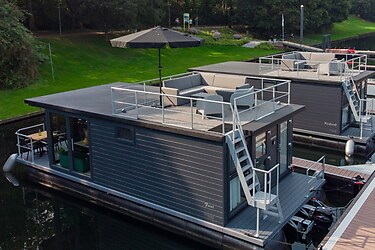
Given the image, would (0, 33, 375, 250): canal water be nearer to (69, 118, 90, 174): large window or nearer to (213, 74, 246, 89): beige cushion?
(69, 118, 90, 174): large window

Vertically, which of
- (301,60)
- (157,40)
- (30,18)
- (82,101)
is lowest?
(82,101)

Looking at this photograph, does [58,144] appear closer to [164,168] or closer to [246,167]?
[164,168]

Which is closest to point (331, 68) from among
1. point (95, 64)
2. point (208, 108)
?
point (208, 108)

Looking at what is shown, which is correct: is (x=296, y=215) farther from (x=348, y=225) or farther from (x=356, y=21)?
(x=356, y=21)

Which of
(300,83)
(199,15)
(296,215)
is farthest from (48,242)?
(199,15)

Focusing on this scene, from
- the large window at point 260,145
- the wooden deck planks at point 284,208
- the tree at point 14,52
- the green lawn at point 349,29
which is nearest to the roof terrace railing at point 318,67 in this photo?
the wooden deck planks at point 284,208
